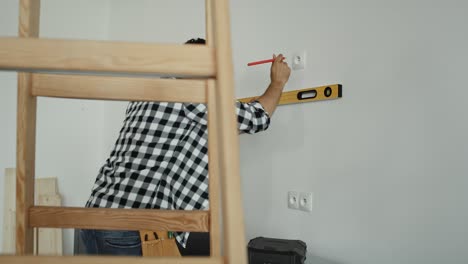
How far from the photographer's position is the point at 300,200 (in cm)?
163

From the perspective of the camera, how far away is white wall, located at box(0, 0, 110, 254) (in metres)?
2.21

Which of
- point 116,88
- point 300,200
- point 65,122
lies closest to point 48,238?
point 65,122

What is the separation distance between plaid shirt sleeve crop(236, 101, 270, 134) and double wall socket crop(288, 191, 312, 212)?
41 centimetres

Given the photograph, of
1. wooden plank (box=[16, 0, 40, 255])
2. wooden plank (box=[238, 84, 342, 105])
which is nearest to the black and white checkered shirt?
wooden plank (box=[238, 84, 342, 105])

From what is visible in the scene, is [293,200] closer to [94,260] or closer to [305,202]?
[305,202]

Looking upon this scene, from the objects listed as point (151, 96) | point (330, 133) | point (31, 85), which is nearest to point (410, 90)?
point (330, 133)

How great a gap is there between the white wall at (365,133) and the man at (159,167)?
395 millimetres

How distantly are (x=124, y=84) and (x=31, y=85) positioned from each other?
0.17m

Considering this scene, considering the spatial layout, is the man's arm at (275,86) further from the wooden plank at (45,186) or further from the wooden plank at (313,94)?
the wooden plank at (45,186)

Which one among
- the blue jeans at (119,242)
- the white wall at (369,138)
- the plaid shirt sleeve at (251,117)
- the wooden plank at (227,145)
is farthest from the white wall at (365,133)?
the wooden plank at (227,145)

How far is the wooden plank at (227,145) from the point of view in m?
0.46

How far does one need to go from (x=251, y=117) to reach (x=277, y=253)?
437 millimetres

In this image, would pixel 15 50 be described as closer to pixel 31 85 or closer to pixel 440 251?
pixel 31 85

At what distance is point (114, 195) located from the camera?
127 centimetres
